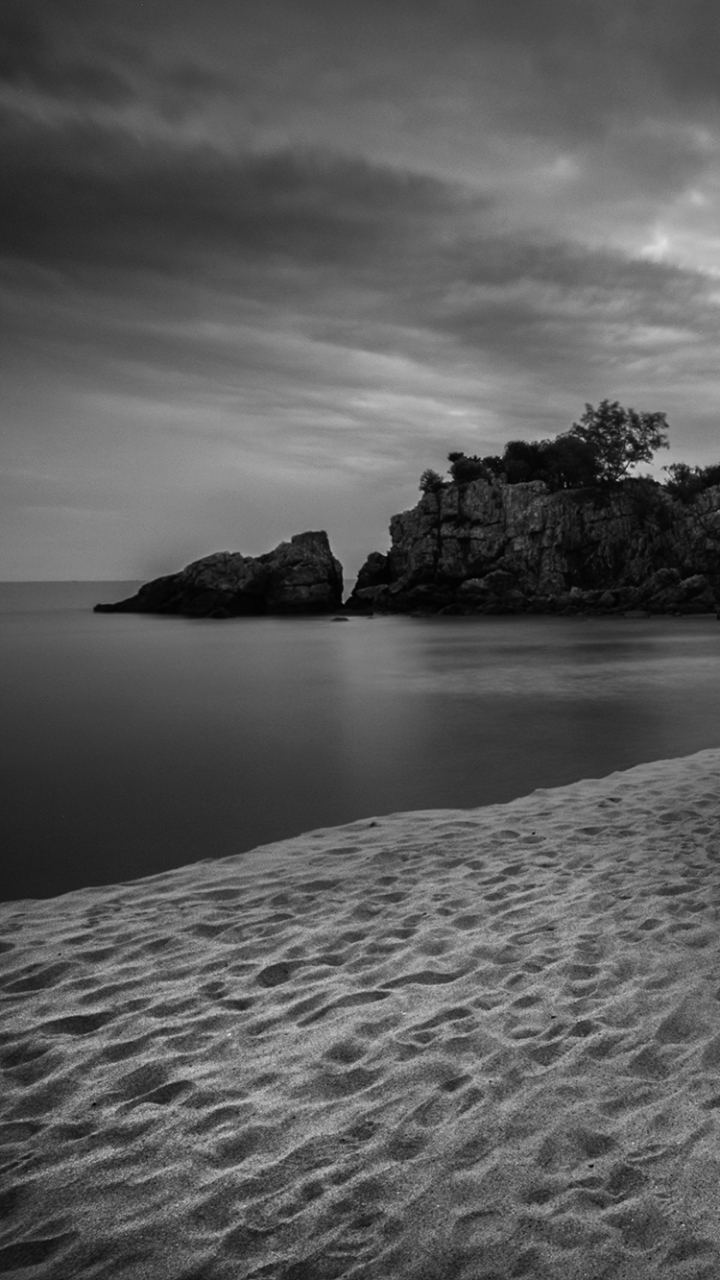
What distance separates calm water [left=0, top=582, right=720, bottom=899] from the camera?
1048 centimetres

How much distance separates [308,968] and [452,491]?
75.6 meters

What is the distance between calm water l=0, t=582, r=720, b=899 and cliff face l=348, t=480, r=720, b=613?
109ft

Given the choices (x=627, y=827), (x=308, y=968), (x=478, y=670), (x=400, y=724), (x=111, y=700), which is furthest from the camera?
(x=478, y=670)

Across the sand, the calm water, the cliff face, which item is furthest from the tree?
the sand

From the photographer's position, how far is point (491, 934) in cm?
593

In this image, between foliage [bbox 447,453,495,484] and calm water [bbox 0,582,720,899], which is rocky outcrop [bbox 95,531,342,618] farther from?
calm water [bbox 0,582,720,899]

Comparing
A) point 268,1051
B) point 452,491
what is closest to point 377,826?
point 268,1051

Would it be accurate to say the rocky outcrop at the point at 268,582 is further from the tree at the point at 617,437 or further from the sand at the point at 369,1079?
the sand at the point at 369,1079

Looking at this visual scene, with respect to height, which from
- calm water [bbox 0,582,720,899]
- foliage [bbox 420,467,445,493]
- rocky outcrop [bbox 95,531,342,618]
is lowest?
calm water [bbox 0,582,720,899]

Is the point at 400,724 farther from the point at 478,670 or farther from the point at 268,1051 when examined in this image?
the point at 268,1051

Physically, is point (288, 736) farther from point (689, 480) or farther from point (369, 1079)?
point (689, 480)

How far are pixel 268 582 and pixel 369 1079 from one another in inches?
3076

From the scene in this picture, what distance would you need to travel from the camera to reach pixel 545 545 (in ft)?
242

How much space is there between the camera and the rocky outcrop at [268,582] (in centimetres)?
8000
